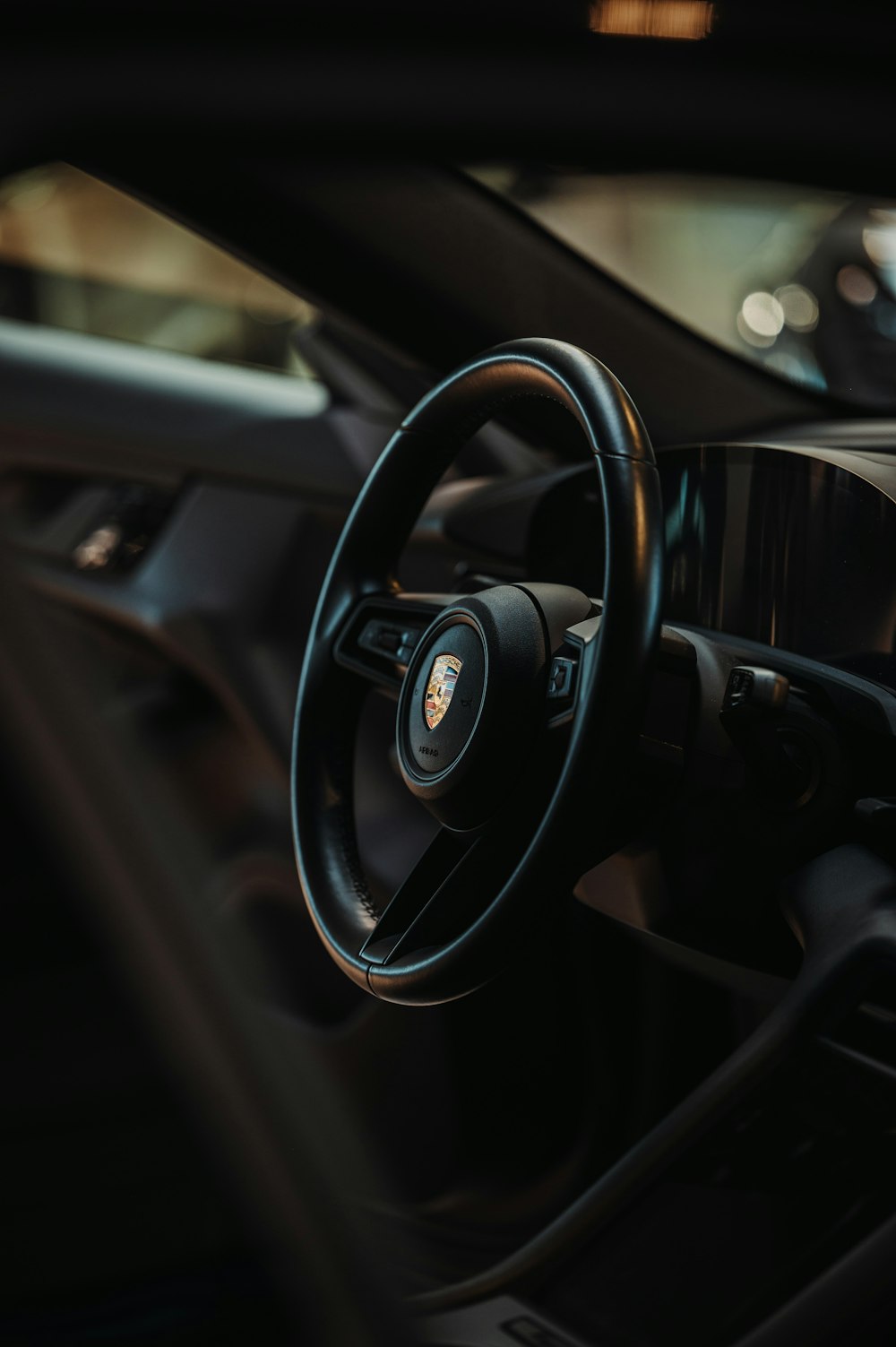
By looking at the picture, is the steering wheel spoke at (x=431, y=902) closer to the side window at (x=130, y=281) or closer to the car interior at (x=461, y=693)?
the car interior at (x=461, y=693)

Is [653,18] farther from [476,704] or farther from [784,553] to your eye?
[476,704]

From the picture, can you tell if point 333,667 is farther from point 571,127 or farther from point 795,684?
point 571,127

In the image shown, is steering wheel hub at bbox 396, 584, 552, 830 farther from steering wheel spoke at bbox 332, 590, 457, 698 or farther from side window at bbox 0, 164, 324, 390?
side window at bbox 0, 164, 324, 390

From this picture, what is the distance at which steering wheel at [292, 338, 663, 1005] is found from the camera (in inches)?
35.2

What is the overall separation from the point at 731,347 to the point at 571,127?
304 millimetres

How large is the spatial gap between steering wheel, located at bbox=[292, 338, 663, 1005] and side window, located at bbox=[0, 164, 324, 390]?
0.54 m

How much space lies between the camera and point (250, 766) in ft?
6.24

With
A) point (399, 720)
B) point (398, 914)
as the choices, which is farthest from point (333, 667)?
point (398, 914)

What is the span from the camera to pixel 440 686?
1.07 metres

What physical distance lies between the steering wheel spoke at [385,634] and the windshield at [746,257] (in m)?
0.49

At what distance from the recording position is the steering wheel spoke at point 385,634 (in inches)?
45.4

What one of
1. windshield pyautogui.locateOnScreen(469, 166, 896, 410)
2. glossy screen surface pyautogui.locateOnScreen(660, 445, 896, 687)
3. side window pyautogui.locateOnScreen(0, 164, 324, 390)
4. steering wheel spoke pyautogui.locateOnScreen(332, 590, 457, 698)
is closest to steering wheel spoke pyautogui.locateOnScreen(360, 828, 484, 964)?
steering wheel spoke pyautogui.locateOnScreen(332, 590, 457, 698)

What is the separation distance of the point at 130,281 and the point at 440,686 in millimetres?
1992

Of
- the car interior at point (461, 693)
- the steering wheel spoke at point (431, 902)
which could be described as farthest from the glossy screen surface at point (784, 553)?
the steering wheel spoke at point (431, 902)
